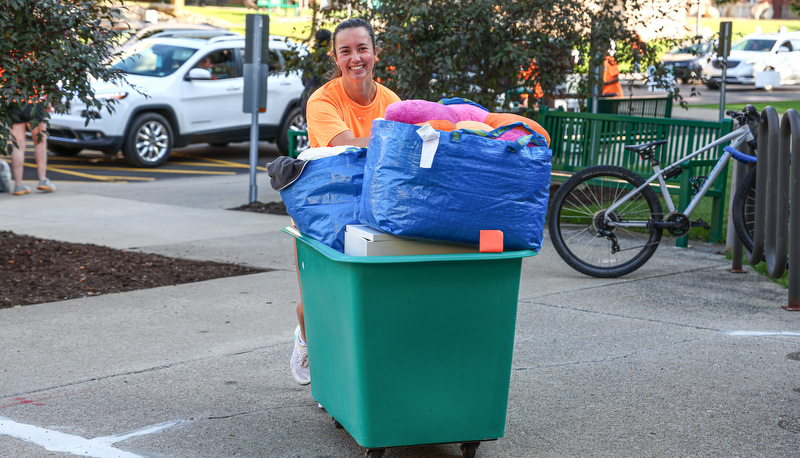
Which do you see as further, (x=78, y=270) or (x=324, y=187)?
Answer: (x=78, y=270)

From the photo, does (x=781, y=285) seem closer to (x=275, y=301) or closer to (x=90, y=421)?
(x=275, y=301)

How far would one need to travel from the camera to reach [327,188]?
362cm

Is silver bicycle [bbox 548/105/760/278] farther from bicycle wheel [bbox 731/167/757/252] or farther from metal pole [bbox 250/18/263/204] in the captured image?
metal pole [bbox 250/18/263/204]

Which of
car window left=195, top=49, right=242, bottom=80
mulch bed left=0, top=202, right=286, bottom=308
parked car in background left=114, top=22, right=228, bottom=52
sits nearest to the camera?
mulch bed left=0, top=202, right=286, bottom=308

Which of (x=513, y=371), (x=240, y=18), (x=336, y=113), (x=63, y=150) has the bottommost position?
(x=513, y=371)

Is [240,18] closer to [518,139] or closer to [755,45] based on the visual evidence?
[755,45]

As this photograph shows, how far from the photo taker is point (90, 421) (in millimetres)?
4055

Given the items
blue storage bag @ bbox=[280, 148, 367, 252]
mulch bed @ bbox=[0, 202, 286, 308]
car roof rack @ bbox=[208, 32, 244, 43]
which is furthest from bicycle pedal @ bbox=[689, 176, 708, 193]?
car roof rack @ bbox=[208, 32, 244, 43]

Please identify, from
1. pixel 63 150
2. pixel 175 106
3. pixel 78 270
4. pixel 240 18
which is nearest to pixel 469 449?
pixel 78 270

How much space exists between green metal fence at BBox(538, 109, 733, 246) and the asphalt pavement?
0.77m

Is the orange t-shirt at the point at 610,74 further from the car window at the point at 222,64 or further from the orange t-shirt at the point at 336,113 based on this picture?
the car window at the point at 222,64

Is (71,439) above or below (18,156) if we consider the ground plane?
below

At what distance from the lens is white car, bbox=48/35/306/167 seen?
13.1 metres

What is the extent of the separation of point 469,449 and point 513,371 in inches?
47.9
